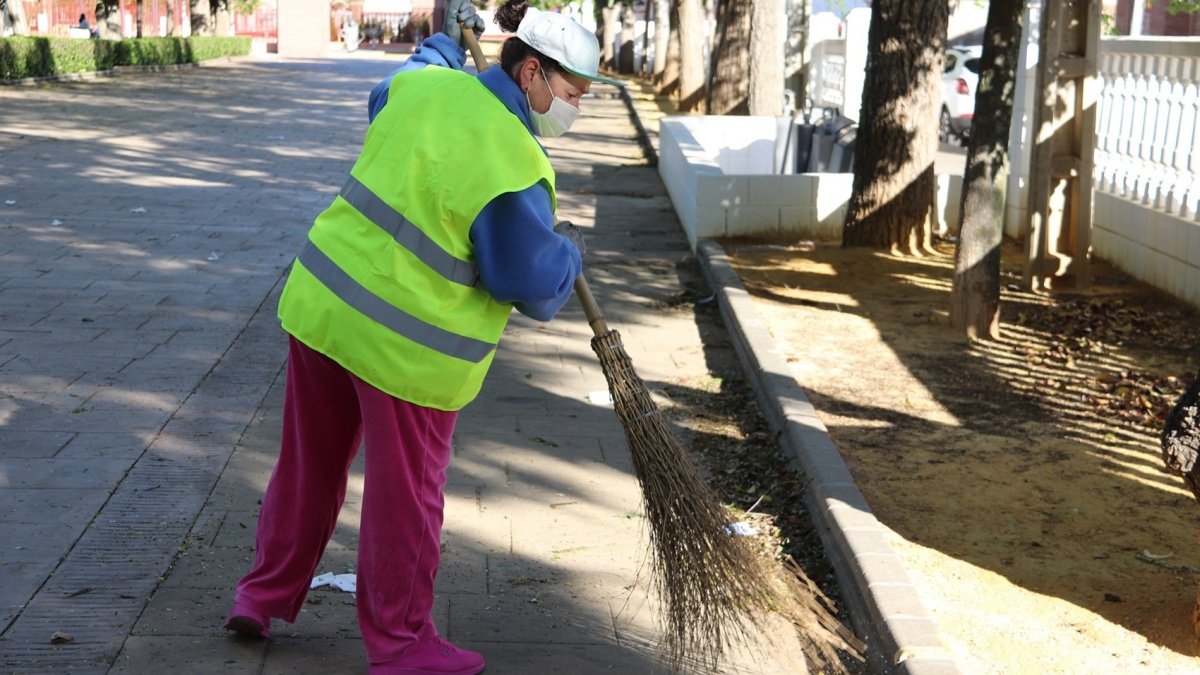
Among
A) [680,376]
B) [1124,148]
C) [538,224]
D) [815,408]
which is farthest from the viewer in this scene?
[1124,148]

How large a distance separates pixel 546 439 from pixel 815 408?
126 cm

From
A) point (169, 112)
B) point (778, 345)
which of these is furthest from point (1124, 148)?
point (169, 112)

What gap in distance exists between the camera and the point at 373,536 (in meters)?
3.67

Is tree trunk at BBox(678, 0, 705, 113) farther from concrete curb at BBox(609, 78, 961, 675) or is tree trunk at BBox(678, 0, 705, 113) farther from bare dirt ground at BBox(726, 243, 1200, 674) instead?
concrete curb at BBox(609, 78, 961, 675)

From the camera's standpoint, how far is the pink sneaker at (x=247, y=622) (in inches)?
155

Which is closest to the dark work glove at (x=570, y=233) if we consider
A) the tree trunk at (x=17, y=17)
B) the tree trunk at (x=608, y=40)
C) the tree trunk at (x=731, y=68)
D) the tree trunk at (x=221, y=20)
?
the tree trunk at (x=731, y=68)

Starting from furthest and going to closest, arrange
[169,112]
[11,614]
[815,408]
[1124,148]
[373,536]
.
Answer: [169,112] → [1124,148] → [815,408] → [11,614] → [373,536]

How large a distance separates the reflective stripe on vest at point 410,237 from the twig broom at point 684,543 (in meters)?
0.57

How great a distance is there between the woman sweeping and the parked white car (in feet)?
65.9

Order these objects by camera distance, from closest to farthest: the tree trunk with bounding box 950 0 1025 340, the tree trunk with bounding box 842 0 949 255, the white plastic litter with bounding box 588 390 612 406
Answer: the white plastic litter with bounding box 588 390 612 406
the tree trunk with bounding box 950 0 1025 340
the tree trunk with bounding box 842 0 949 255

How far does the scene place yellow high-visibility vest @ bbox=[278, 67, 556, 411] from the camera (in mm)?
3412

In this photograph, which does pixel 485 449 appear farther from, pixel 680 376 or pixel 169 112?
pixel 169 112

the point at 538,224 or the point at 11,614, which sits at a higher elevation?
the point at 538,224

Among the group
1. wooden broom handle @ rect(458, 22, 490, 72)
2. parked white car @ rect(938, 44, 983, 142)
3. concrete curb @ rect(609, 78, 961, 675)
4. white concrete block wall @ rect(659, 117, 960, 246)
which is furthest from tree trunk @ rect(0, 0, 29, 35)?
wooden broom handle @ rect(458, 22, 490, 72)
